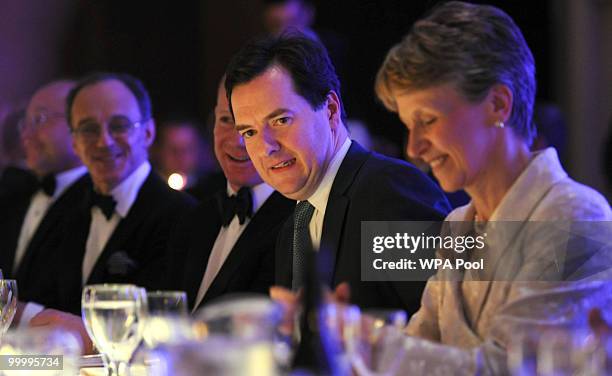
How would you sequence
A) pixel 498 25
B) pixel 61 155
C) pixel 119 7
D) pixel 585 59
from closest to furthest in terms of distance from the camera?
1. pixel 498 25
2. pixel 61 155
3. pixel 585 59
4. pixel 119 7

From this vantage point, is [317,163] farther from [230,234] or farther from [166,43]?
[166,43]

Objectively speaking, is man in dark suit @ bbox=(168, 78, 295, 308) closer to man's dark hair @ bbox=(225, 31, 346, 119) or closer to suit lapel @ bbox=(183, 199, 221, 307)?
suit lapel @ bbox=(183, 199, 221, 307)

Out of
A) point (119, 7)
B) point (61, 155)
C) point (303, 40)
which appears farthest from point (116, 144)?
point (119, 7)

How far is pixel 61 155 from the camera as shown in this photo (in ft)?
16.9

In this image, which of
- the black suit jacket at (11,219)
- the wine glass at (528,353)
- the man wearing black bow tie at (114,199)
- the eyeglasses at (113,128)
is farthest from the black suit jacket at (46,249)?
the wine glass at (528,353)

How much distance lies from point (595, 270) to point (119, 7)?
6.96m

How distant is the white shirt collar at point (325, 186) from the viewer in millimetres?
2814

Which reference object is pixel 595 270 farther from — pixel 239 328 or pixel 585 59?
pixel 585 59

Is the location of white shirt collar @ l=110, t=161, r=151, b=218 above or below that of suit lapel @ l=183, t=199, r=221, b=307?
above

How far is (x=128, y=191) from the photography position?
423cm

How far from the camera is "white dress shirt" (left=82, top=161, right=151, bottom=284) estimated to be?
4.21m

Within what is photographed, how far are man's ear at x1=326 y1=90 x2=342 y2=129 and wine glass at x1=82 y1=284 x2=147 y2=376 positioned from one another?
1060 mm

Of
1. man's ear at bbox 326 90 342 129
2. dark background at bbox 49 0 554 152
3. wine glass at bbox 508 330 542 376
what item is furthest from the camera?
dark background at bbox 49 0 554 152

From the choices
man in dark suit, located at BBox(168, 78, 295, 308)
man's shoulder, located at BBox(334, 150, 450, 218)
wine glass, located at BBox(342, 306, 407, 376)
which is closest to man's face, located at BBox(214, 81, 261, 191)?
man in dark suit, located at BBox(168, 78, 295, 308)
